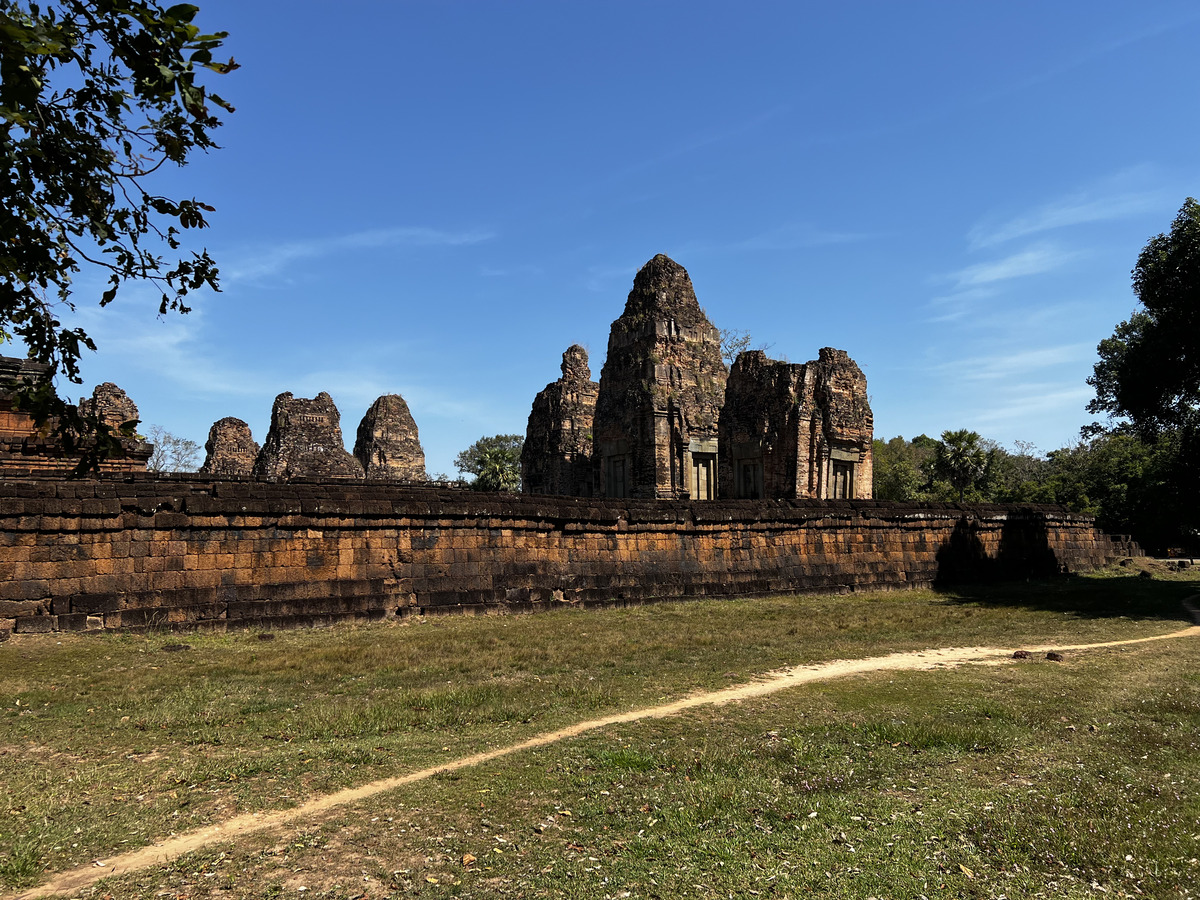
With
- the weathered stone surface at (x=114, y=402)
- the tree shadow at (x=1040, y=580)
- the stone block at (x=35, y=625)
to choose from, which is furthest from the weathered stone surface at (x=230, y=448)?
the tree shadow at (x=1040, y=580)

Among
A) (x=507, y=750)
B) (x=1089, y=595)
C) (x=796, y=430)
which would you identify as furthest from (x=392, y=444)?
(x=507, y=750)

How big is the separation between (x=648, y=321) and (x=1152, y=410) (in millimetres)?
15140

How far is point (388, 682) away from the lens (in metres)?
8.27

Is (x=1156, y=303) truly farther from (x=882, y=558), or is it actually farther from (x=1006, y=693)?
(x=1006, y=693)

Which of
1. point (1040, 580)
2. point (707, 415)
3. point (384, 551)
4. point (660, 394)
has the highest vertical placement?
point (660, 394)

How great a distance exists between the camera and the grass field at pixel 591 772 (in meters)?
4.24

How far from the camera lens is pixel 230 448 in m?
30.6

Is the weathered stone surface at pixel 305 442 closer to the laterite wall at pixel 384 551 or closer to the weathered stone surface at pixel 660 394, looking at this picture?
the weathered stone surface at pixel 660 394

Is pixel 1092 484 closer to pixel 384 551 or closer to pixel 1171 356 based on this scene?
pixel 1171 356

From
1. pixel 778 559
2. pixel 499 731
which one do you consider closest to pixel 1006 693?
pixel 499 731

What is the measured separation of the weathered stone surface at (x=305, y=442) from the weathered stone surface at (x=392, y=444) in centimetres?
597

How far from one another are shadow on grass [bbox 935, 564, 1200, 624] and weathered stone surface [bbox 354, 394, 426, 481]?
22.6 meters

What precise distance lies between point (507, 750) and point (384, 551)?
716cm

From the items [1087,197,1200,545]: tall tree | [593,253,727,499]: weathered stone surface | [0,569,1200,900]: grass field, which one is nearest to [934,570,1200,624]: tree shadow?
[1087,197,1200,545]: tall tree
